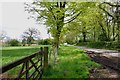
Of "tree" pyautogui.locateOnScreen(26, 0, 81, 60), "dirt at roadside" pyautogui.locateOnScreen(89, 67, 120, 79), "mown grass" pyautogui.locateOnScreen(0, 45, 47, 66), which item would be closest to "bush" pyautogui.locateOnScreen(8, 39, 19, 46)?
"mown grass" pyautogui.locateOnScreen(0, 45, 47, 66)

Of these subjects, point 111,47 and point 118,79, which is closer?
point 118,79

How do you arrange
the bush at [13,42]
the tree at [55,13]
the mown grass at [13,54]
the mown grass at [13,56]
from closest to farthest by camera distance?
the mown grass at [13,56] < the tree at [55,13] < the mown grass at [13,54] < the bush at [13,42]

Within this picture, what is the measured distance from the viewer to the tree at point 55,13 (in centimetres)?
1046

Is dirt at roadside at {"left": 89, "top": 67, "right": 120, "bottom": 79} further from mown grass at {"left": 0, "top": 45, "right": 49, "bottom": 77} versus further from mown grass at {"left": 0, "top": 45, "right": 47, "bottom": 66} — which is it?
mown grass at {"left": 0, "top": 45, "right": 47, "bottom": 66}

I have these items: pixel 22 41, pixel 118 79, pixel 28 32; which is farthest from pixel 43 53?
pixel 28 32

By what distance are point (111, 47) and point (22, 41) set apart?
2457cm

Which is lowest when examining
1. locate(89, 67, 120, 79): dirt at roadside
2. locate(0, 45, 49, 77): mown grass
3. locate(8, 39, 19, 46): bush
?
locate(89, 67, 120, 79): dirt at roadside

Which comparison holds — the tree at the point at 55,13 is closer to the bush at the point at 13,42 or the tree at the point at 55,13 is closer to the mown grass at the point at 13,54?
the mown grass at the point at 13,54

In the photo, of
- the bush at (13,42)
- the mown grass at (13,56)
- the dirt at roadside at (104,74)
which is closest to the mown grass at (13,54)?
the mown grass at (13,56)

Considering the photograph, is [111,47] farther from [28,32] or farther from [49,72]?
[28,32]

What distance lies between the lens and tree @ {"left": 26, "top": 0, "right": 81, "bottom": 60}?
10.5 m

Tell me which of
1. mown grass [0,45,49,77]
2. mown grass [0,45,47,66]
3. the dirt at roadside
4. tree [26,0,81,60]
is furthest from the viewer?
mown grass [0,45,47,66]

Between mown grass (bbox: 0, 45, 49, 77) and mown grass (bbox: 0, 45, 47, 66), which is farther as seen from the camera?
mown grass (bbox: 0, 45, 47, 66)

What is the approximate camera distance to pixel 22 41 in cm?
4891
